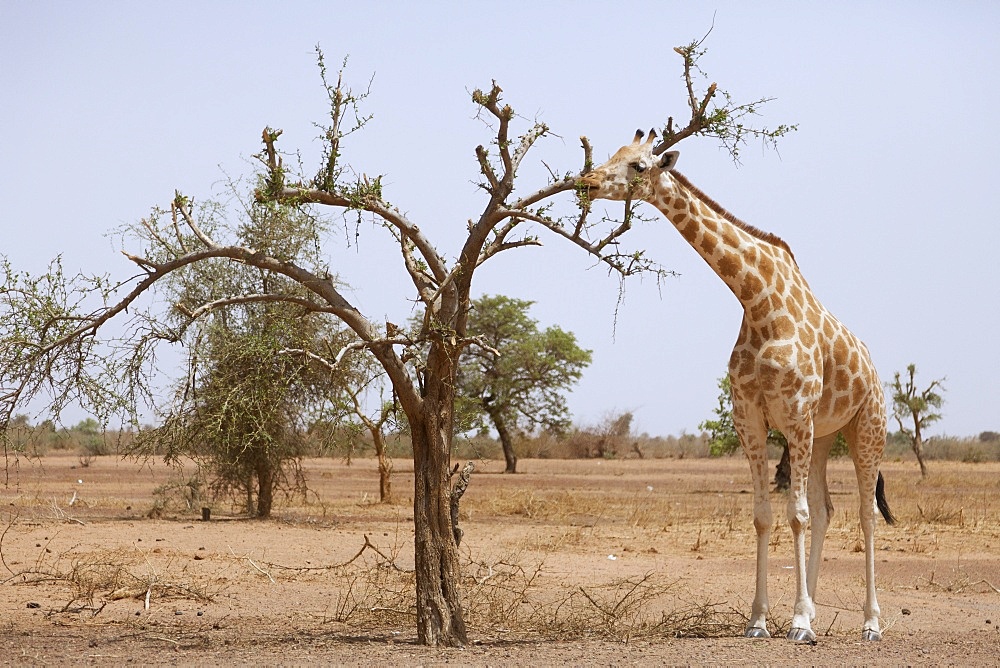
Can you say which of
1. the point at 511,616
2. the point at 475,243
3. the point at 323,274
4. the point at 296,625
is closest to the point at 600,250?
the point at 475,243

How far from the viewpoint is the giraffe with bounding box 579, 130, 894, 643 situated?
8.82 metres

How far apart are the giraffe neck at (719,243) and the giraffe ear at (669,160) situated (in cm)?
15

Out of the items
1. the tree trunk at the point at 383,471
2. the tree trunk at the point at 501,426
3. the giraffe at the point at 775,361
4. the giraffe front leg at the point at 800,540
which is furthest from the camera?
the tree trunk at the point at 501,426

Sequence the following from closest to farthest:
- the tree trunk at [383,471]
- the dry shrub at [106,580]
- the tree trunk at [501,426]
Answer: the dry shrub at [106,580], the tree trunk at [383,471], the tree trunk at [501,426]

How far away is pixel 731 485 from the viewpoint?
31.8 meters

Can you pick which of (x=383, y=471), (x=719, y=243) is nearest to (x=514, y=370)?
(x=383, y=471)

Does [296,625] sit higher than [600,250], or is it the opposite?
[600,250]

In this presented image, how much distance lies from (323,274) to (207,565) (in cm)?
523

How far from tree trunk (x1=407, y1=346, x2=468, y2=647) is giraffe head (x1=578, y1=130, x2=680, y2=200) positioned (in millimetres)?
1723

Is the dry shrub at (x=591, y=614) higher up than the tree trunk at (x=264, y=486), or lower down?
lower down

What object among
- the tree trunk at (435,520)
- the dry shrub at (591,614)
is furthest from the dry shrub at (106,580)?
the tree trunk at (435,520)

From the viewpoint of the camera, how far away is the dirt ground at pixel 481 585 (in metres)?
8.41

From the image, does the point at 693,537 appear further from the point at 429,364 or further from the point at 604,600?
the point at 429,364

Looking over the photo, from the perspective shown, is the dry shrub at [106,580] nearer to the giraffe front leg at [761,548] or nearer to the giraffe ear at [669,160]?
the giraffe front leg at [761,548]
